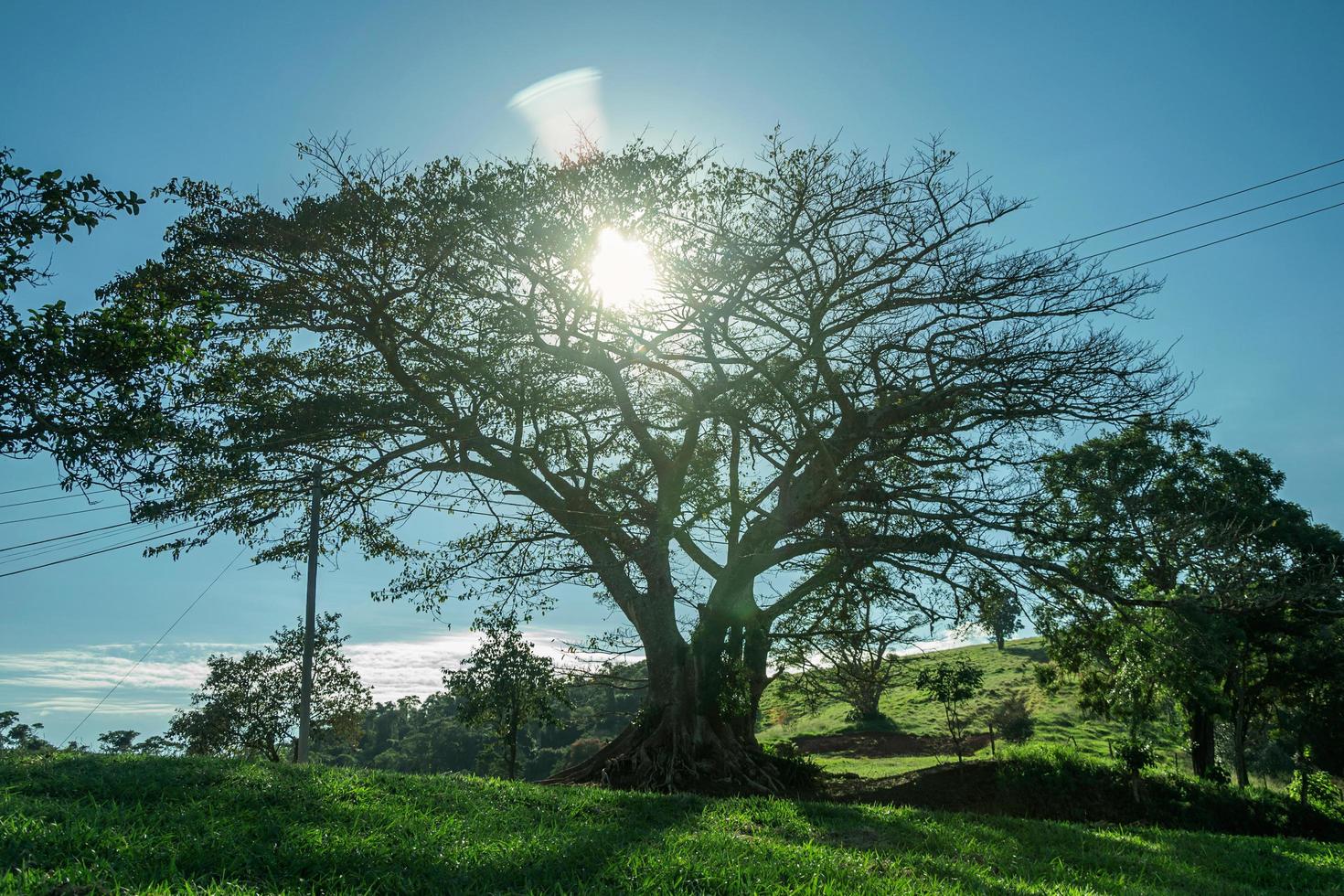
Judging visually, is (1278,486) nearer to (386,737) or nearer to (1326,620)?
(1326,620)

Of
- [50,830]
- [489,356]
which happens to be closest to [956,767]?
[489,356]

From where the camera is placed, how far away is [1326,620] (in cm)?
2066

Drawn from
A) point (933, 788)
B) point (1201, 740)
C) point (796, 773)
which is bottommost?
point (1201, 740)

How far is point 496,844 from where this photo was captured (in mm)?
6164

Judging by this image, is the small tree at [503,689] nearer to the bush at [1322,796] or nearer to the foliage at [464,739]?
the foliage at [464,739]

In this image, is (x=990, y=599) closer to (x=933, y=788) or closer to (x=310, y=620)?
(x=933, y=788)

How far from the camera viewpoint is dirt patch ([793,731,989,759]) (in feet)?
113

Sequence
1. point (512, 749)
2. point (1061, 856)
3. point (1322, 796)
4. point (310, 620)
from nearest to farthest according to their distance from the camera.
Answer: point (1061, 856), point (1322, 796), point (310, 620), point (512, 749)

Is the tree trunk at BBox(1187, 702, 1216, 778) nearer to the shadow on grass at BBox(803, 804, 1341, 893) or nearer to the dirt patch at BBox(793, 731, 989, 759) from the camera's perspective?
the dirt patch at BBox(793, 731, 989, 759)

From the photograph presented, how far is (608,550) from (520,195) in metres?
6.98

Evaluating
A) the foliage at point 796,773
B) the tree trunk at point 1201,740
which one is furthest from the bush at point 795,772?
the tree trunk at point 1201,740

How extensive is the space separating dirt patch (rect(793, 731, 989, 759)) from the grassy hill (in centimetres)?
8

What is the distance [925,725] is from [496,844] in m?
42.1

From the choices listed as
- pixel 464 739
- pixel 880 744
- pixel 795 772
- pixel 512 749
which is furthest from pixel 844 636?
pixel 464 739
